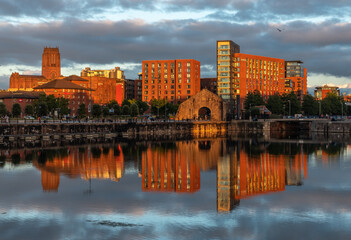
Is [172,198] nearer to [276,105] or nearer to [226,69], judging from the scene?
[276,105]

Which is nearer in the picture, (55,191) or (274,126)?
(55,191)

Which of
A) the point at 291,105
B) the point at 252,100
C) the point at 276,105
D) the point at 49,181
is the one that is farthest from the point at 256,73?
the point at 49,181

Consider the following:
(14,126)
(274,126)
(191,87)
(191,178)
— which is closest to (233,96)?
(191,87)

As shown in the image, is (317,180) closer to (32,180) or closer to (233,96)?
(32,180)

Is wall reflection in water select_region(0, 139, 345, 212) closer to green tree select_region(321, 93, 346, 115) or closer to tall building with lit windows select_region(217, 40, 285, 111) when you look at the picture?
tall building with lit windows select_region(217, 40, 285, 111)

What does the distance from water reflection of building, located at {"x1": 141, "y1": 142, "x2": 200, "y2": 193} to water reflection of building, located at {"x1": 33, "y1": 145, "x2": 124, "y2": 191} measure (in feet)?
9.71

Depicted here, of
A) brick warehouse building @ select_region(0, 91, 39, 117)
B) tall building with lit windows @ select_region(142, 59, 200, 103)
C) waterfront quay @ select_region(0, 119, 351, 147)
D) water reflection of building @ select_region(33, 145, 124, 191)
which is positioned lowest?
water reflection of building @ select_region(33, 145, 124, 191)

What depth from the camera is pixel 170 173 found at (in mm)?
40438

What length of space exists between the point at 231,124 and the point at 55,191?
101m

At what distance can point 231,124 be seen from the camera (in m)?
129

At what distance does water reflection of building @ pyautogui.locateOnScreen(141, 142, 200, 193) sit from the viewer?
3338 cm

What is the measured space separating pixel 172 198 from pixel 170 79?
164 m

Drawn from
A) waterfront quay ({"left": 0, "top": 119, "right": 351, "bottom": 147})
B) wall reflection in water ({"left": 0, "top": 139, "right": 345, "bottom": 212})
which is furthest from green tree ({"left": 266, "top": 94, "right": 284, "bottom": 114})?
wall reflection in water ({"left": 0, "top": 139, "right": 345, "bottom": 212})

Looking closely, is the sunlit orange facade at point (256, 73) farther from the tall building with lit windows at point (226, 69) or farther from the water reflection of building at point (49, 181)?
the water reflection of building at point (49, 181)
